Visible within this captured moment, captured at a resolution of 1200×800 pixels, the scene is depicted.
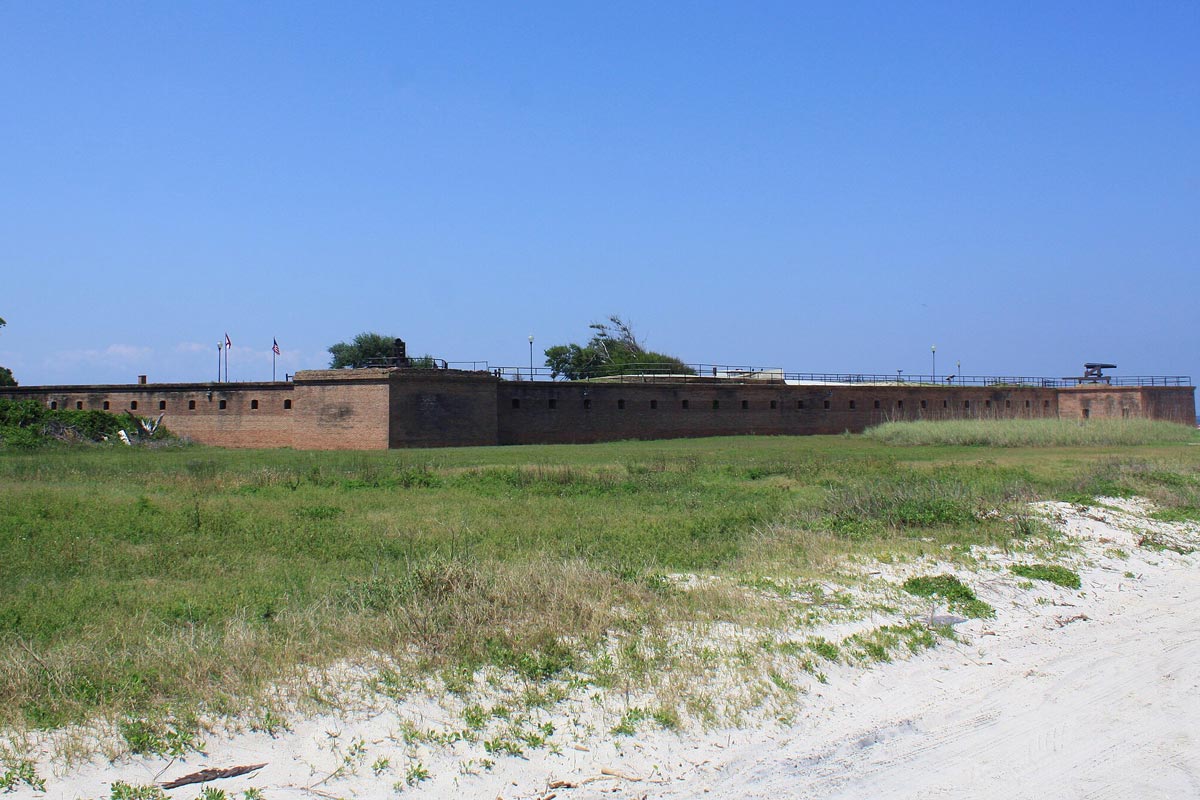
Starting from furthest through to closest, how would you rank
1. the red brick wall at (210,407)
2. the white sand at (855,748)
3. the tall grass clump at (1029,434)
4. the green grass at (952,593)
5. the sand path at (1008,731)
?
the tall grass clump at (1029,434)
the red brick wall at (210,407)
the green grass at (952,593)
the sand path at (1008,731)
the white sand at (855,748)

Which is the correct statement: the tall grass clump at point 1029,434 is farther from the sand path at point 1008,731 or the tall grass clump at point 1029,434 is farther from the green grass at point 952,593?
the sand path at point 1008,731

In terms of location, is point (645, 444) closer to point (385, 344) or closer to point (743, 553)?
point (743, 553)

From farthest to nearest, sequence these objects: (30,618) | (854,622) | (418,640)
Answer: (854,622)
(30,618)
(418,640)

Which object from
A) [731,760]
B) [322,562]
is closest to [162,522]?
[322,562]

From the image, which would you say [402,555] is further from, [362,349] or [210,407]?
[362,349]

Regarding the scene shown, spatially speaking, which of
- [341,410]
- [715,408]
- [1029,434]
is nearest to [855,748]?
[341,410]

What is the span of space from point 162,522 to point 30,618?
17.7ft

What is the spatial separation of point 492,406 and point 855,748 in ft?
109

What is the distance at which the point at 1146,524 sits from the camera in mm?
14797

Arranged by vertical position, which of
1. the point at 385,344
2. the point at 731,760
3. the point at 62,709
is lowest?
the point at 731,760

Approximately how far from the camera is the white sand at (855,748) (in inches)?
215

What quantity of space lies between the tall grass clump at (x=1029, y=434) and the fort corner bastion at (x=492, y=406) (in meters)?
6.63

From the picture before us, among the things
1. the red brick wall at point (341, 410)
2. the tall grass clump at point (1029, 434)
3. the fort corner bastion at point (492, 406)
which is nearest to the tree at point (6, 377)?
the fort corner bastion at point (492, 406)

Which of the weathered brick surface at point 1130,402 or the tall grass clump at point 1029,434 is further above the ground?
the weathered brick surface at point 1130,402
